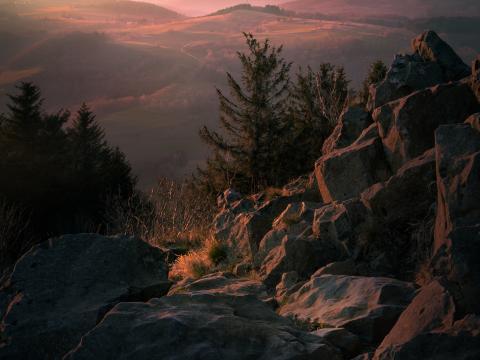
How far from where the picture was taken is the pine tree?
24.5 metres

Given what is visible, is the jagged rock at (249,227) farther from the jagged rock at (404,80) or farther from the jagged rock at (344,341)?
the jagged rock at (344,341)

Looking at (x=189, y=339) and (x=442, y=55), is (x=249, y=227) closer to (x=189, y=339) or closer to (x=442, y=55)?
(x=442, y=55)

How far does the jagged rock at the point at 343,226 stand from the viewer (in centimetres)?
721

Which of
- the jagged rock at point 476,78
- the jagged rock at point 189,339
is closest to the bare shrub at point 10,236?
the jagged rock at point 189,339

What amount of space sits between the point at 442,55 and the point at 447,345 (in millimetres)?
7934

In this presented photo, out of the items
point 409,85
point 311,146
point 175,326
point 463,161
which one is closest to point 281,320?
point 175,326

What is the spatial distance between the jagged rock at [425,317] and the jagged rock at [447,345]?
53 mm

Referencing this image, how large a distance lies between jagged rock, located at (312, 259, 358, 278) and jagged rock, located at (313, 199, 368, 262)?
0.40m

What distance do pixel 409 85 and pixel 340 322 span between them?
5.52 metres

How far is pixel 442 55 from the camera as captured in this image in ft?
32.6

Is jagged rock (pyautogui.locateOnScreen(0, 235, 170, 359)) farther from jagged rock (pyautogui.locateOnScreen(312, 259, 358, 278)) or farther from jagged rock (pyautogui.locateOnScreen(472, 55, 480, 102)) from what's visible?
jagged rock (pyautogui.locateOnScreen(472, 55, 480, 102))

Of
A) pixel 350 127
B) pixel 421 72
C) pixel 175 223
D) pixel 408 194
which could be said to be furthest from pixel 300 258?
pixel 175 223

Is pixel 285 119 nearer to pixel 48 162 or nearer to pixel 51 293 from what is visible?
pixel 48 162

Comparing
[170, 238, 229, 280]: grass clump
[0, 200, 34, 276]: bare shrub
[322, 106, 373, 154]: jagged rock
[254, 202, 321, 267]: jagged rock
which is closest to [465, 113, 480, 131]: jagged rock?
[254, 202, 321, 267]: jagged rock
